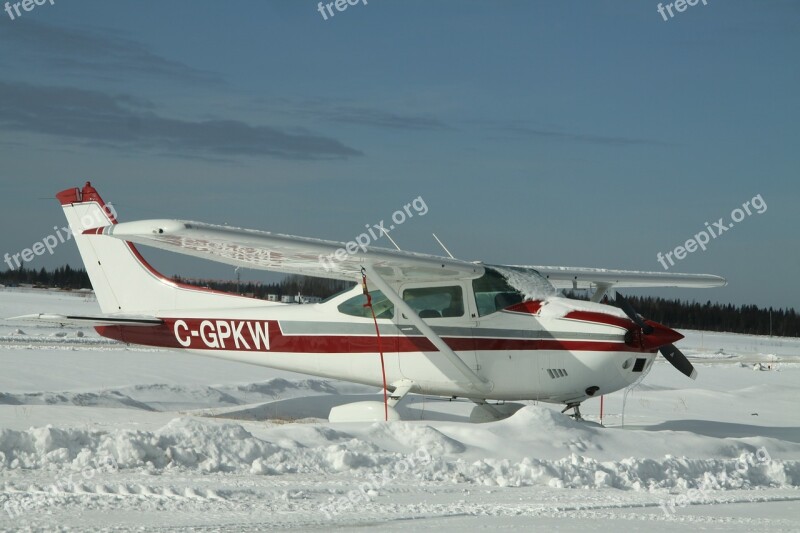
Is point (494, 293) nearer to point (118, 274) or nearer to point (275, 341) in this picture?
point (275, 341)

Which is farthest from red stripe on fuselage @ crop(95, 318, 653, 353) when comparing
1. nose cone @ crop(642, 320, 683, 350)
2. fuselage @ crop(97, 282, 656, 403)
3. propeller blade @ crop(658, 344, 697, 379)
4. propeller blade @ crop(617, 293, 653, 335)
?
propeller blade @ crop(658, 344, 697, 379)

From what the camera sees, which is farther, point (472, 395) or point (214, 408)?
point (214, 408)

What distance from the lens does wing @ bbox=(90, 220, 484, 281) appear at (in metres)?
8.13

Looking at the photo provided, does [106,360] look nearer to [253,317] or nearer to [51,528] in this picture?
[253,317]

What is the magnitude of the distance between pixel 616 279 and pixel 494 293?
264cm

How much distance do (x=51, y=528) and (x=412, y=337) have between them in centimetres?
674

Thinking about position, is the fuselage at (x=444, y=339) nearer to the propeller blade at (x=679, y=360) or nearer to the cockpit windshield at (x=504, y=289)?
the cockpit windshield at (x=504, y=289)

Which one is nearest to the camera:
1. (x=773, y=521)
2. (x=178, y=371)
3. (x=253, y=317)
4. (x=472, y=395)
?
(x=773, y=521)

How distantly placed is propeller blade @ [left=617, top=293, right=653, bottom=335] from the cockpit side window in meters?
1.14

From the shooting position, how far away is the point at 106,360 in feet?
64.1

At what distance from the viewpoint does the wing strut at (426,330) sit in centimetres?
999

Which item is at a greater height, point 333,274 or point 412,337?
point 333,274

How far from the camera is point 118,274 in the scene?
13.2m

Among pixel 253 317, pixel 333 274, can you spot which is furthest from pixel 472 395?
pixel 253 317
